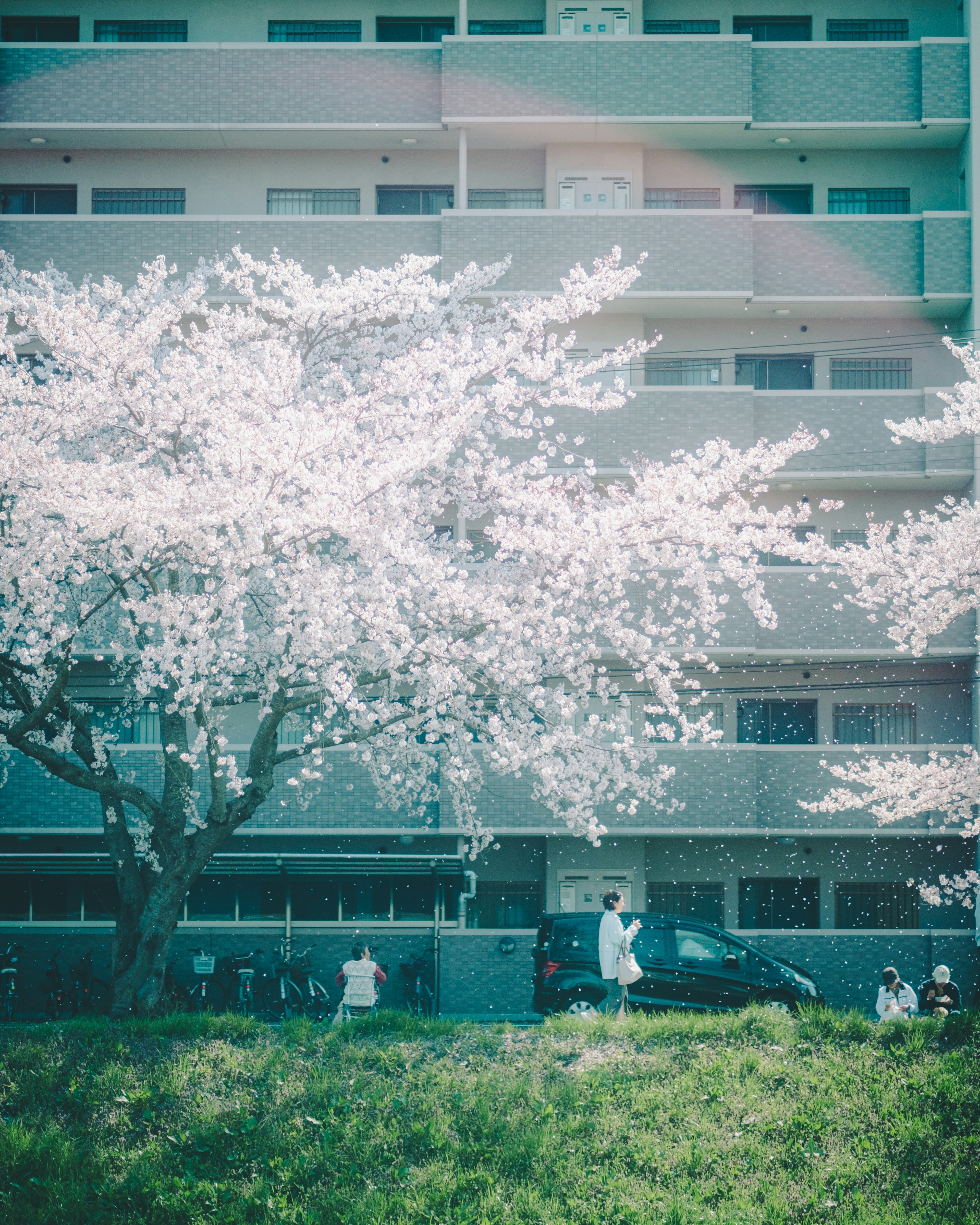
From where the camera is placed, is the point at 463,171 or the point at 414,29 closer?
the point at 463,171

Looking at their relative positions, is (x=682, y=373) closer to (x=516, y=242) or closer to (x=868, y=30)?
(x=516, y=242)

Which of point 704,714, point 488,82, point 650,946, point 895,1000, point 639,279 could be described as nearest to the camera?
point 895,1000

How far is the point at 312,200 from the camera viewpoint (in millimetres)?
22156

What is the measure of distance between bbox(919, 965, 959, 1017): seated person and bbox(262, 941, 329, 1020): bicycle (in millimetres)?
8983

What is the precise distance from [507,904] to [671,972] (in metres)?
4.96

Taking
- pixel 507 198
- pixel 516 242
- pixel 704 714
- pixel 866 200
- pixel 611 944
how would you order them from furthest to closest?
pixel 866 200
pixel 507 198
pixel 704 714
pixel 516 242
pixel 611 944

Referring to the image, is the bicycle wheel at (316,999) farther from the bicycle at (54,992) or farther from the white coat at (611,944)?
the white coat at (611,944)

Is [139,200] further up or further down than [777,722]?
further up

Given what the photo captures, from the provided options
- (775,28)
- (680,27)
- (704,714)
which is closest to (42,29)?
(680,27)

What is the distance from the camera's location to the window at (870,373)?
71.6 ft

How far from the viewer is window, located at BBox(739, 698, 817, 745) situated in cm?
2098

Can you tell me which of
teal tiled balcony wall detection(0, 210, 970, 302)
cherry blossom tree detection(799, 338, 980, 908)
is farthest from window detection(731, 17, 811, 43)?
cherry blossom tree detection(799, 338, 980, 908)

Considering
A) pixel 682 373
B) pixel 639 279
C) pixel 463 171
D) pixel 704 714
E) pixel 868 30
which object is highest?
pixel 868 30

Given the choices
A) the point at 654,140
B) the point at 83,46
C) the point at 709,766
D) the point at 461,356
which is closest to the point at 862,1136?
the point at 461,356
